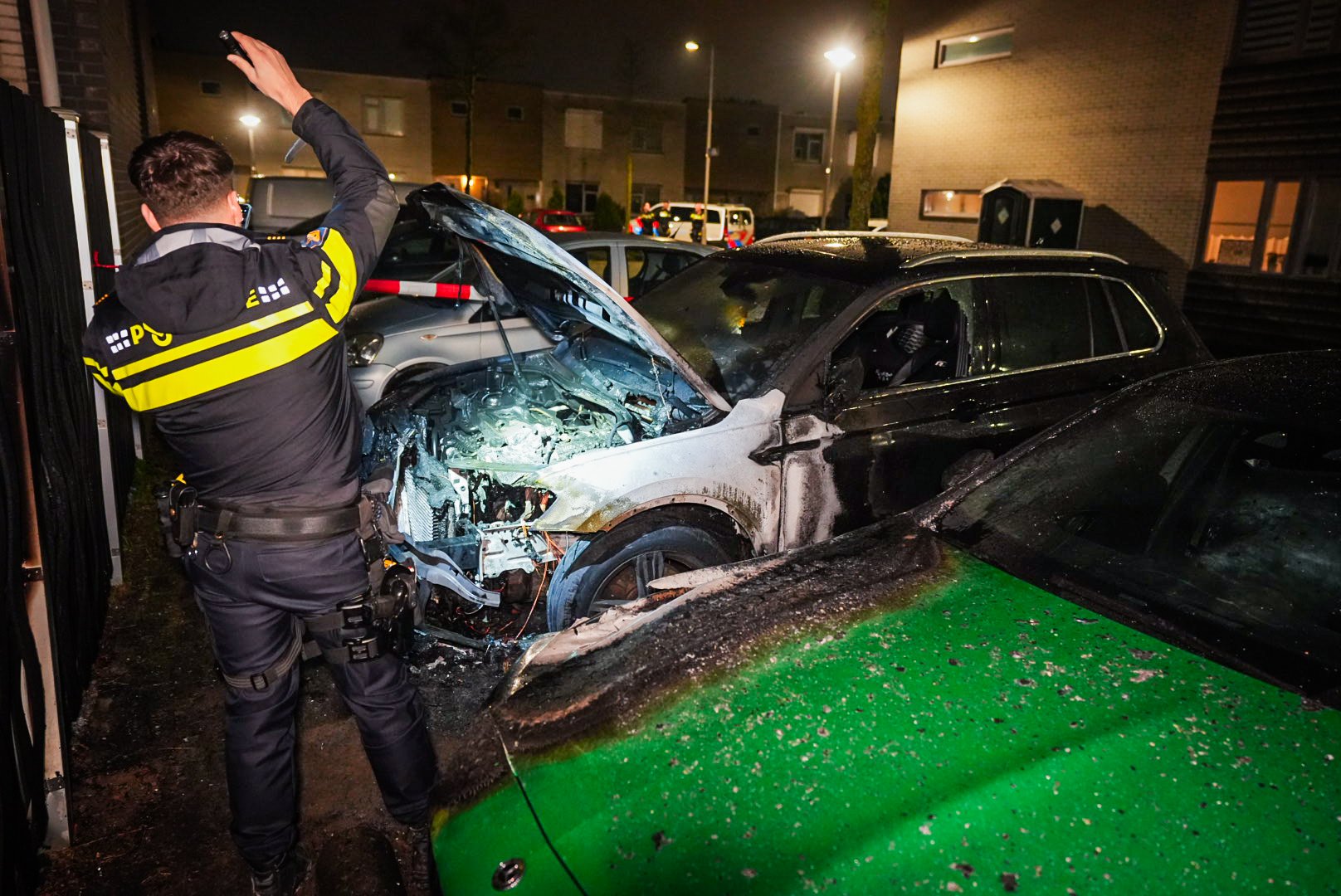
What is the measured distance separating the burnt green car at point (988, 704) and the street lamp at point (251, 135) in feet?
115

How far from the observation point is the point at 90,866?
2664mm

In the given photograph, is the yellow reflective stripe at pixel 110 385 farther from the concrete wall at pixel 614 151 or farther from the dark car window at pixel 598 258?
the concrete wall at pixel 614 151

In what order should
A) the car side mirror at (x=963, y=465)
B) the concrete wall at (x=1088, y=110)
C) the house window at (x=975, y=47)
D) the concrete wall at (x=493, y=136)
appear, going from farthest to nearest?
the concrete wall at (x=493, y=136) → the house window at (x=975, y=47) → the concrete wall at (x=1088, y=110) → the car side mirror at (x=963, y=465)

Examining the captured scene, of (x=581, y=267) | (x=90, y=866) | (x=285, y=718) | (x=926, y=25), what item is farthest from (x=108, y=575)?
(x=926, y=25)

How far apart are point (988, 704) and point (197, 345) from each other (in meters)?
2.18

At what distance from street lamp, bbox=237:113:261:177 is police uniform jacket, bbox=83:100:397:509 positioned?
1335 inches

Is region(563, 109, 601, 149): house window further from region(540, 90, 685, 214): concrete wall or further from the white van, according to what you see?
the white van

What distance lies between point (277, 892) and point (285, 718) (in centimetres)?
52

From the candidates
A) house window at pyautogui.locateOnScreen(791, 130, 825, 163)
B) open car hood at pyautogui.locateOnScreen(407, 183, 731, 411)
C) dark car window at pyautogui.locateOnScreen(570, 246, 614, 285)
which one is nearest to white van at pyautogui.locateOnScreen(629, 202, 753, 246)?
dark car window at pyautogui.locateOnScreen(570, 246, 614, 285)

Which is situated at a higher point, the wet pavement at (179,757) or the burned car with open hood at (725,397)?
→ the burned car with open hood at (725,397)

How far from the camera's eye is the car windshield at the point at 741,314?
12.8 ft

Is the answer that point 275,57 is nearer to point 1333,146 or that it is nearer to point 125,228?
point 125,228

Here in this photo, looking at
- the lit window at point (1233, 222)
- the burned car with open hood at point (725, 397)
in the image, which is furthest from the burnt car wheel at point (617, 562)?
the lit window at point (1233, 222)

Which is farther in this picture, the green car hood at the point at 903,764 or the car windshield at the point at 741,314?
the car windshield at the point at 741,314
